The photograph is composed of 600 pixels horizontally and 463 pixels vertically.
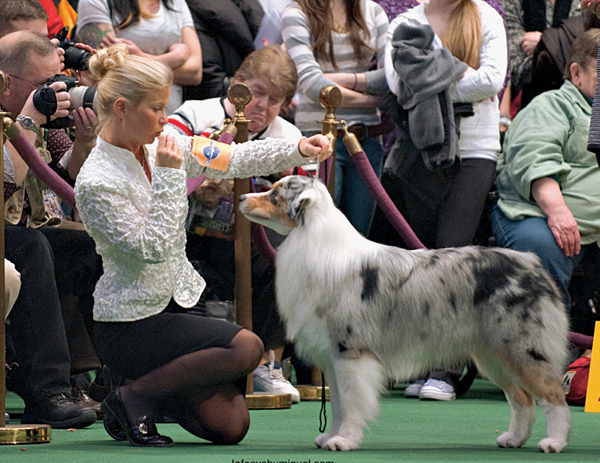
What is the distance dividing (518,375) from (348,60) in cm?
263

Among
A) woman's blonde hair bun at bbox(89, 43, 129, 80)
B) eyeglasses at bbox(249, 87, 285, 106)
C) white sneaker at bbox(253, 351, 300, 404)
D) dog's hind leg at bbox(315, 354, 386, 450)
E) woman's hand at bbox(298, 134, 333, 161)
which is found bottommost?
white sneaker at bbox(253, 351, 300, 404)

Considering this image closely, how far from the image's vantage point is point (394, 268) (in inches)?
136

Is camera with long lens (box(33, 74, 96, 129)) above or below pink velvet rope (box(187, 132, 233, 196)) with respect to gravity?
above

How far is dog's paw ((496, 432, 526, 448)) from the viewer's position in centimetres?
345

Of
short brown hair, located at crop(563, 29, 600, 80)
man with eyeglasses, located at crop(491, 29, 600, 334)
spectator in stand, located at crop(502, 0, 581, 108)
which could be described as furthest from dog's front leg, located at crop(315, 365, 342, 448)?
spectator in stand, located at crop(502, 0, 581, 108)

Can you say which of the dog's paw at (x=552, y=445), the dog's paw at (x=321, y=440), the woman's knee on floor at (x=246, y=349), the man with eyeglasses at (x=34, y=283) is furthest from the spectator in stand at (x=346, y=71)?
the dog's paw at (x=552, y=445)

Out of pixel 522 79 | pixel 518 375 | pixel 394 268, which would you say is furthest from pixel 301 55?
pixel 518 375

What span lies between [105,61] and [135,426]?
1358mm

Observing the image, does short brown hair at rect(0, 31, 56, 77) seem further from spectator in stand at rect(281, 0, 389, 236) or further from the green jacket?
the green jacket

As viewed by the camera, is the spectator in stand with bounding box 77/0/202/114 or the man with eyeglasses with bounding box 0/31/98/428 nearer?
the man with eyeglasses with bounding box 0/31/98/428

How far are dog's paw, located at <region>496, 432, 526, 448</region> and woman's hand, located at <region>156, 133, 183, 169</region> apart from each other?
1.61 meters

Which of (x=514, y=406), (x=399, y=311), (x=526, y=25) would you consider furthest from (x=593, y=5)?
(x=526, y=25)

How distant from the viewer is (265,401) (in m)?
4.56

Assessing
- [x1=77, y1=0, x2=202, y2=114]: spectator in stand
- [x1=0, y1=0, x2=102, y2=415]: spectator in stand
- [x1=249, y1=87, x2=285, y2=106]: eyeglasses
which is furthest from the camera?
[x1=77, y1=0, x2=202, y2=114]: spectator in stand
